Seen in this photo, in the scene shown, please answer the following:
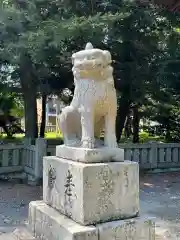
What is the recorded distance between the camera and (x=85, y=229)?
2500 millimetres

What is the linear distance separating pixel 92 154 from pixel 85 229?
619mm

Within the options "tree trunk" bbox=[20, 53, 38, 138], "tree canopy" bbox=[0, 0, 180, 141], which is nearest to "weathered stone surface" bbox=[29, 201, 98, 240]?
"tree canopy" bbox=[0, 0, 180, 141]

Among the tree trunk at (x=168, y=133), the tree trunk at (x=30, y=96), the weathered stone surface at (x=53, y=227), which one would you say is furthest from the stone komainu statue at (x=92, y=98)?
the tree trunk at (x=168, y=133)

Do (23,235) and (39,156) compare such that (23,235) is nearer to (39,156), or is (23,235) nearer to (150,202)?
(150,202)

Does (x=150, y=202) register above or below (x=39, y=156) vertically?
below

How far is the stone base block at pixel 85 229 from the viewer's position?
2.50 m

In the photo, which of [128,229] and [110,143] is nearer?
[128,229]

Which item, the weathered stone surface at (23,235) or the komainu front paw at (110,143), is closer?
the komainu front paw at (110,143)

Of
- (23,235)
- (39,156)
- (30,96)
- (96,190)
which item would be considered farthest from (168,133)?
(96,190)

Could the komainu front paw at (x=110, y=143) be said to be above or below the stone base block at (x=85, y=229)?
above

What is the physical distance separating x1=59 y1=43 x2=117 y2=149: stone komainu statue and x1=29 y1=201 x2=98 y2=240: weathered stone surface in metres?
0.67

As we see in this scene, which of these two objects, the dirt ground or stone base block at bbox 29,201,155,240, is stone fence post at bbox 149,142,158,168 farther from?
stone base block at bbox 29,201,155,240

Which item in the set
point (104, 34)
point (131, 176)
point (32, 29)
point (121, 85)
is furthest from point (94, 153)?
point (121, 85)

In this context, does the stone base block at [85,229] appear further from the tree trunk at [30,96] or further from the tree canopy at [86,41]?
the tree trunk at [30,96]
